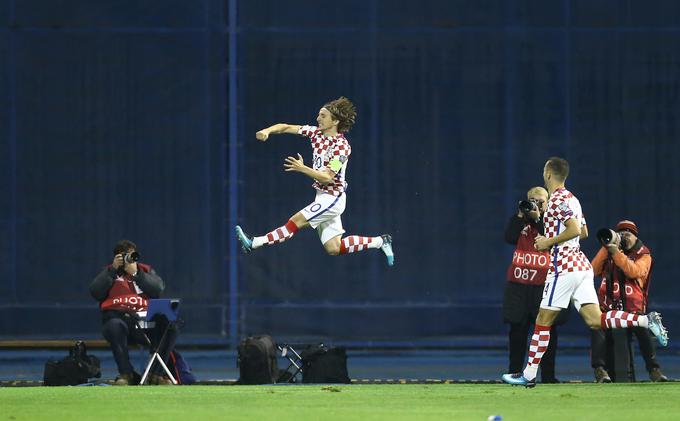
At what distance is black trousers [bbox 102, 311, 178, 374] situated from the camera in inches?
613

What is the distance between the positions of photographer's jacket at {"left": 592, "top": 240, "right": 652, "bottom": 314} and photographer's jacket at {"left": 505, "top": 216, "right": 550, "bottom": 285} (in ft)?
1.99

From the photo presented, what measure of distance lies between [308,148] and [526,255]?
4644mm

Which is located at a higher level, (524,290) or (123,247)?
(123,247)

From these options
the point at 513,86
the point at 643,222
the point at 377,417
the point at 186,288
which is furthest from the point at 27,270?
the point at 377,417

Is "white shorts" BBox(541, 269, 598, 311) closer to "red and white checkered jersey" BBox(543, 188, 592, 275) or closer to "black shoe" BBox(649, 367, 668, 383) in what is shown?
"red and white checkered jersey" BBox(543, 188, 592, 275)

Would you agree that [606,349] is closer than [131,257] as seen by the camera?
Yes

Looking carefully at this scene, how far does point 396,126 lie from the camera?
63.0 feet

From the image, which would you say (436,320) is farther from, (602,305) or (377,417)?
(377,417)

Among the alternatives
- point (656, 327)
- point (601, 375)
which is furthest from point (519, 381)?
point (601, 375)

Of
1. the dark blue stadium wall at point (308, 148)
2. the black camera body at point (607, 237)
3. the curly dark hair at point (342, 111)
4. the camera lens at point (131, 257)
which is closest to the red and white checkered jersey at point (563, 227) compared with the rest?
the black camera body at point (607, 237)

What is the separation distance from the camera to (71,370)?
612 inches

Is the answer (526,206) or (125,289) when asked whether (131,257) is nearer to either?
(125,289)

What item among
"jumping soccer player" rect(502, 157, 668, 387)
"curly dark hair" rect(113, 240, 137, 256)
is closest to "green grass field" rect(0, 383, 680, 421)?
"jumping soccer player" rect(502, 157, 668, 387)

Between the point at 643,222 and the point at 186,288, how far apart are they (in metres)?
5.71
